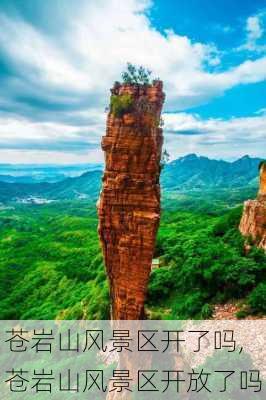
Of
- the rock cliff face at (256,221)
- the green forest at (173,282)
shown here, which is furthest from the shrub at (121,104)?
the rock cliff face at (256,221)

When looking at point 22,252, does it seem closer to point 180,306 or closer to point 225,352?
point 180,306

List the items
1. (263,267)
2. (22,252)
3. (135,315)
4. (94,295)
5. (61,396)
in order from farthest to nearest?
(22,252)
(94,295)
(263,267)
(61,396)
(135,315)

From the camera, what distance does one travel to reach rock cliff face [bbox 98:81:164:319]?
1434cm

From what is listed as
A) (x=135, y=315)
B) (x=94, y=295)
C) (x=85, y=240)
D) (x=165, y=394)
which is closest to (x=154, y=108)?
(x=135, y=315)

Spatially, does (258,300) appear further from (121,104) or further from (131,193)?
(121,104)

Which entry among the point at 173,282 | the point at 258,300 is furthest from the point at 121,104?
the point at 173,282

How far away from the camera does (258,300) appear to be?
1029 inches

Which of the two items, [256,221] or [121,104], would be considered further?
[256,221]

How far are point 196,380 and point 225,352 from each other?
2.86 m

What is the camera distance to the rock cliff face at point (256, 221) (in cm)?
3325

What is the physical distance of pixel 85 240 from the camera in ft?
329

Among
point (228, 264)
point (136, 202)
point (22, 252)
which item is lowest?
point (22, 252)

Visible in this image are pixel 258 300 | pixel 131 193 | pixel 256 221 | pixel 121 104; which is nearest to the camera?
pixel 121 104

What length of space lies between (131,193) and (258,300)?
587 inches
